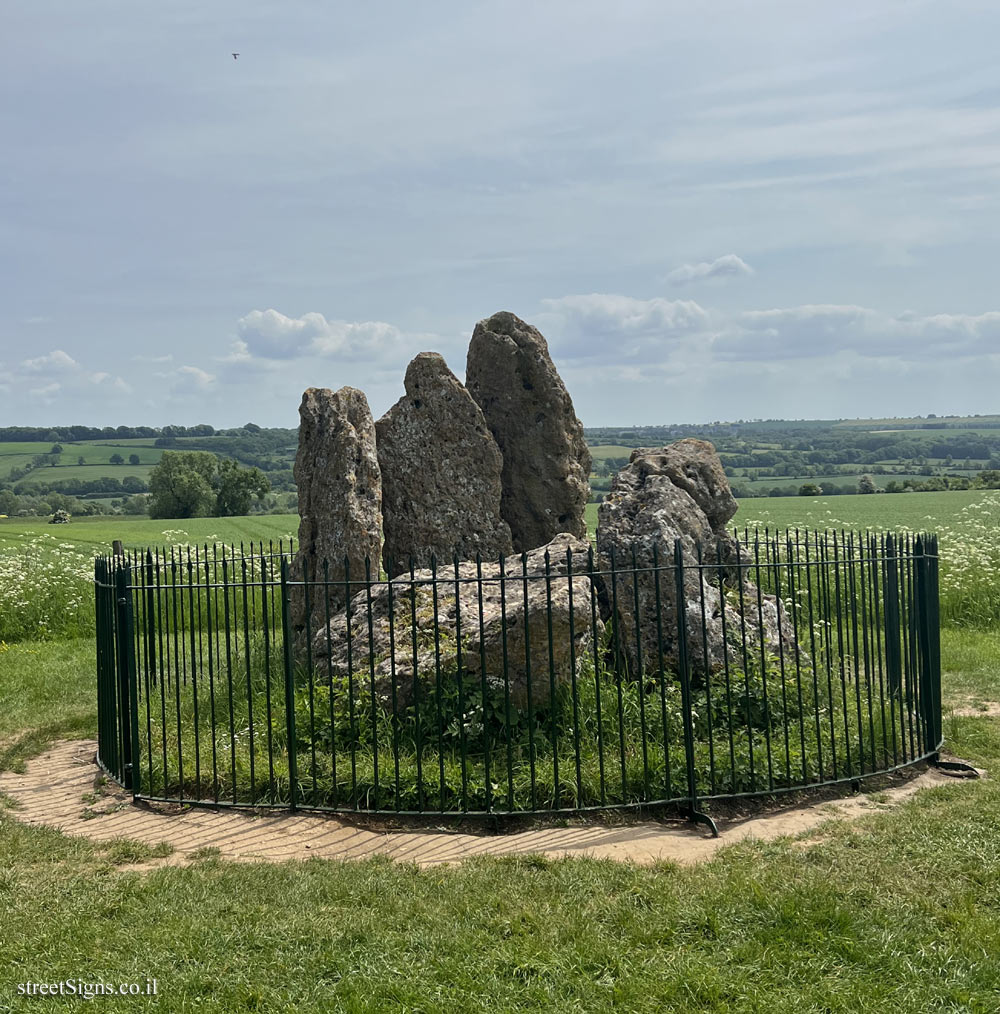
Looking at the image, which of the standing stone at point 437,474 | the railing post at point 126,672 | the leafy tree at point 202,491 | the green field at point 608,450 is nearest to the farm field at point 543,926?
the railing post at point 126,672

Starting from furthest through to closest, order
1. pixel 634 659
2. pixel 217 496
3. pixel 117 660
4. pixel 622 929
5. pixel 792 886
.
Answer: pixel 217 496
pixel 634 659
pixel 117 660
pixel 792 886
pixel 622 929

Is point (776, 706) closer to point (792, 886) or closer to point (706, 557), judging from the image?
point (706, 557)

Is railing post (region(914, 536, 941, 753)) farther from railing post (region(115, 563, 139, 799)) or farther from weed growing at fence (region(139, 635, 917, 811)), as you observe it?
railing post (region(115, 563, 139, 799))

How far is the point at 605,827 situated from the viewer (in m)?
7.43

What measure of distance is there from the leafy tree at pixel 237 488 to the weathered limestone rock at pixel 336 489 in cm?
4586

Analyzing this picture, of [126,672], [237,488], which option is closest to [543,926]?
→ [126,672]

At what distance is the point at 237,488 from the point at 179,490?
132 inches

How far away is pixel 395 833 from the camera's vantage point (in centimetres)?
746

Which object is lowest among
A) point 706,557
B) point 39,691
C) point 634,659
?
point 39,691

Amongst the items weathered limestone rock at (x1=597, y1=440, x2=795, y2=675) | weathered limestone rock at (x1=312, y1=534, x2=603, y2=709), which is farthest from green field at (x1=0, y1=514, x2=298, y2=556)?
weathered limestone rock at (x1=312, y1=534, x2=603, y2=709)

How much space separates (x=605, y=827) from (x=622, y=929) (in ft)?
6.06

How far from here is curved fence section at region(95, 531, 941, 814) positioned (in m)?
7.80

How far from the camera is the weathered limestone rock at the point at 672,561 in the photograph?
9.58 meters

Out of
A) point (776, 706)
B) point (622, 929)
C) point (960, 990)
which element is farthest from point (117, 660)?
point (960, 990)
